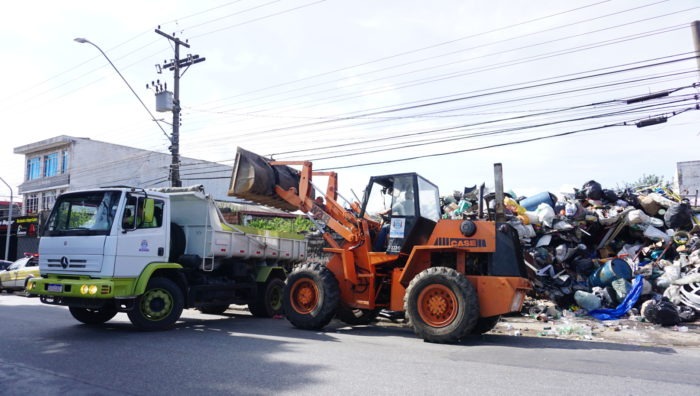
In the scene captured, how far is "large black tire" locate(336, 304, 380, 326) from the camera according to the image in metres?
10.7

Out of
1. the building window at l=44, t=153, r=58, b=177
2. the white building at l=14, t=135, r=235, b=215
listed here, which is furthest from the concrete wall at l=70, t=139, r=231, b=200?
the building window at l=44, t=153, r=58, b=177

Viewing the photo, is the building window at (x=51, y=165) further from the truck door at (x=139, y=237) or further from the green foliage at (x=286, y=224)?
the truck door at (x=139, y=237)

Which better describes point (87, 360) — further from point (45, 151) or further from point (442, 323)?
point (45, 151)

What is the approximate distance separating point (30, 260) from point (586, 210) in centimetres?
1958

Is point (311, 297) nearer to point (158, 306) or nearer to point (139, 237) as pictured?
point (158, 306)

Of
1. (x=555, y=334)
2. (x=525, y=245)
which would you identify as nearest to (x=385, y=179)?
(x=555, y=334)

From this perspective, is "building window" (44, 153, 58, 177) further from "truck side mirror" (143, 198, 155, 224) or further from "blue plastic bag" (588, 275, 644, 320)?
"blue plastic bag" (588, 275, 644, 320)

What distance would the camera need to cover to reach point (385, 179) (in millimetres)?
10055

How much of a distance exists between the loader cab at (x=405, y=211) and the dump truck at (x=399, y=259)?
0.02m

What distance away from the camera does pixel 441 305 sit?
873 centimetres

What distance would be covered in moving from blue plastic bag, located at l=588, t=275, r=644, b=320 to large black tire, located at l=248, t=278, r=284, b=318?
7.22 meters

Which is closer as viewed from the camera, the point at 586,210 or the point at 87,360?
the point at 87,360

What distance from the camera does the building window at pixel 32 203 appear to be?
36.5 metres

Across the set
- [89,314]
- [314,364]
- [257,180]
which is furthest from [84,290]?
Answer: [314,364]
